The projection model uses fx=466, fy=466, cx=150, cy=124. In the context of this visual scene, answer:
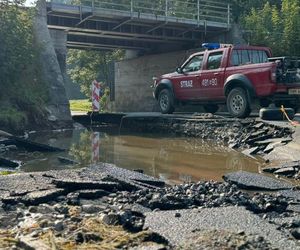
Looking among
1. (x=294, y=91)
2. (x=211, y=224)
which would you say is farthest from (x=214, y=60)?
(x=211, y=224)

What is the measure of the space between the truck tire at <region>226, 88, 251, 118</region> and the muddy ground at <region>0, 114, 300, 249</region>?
5.91 meters

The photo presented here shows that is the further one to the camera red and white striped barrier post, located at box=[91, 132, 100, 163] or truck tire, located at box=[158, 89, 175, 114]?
A: truck tire, located at box=[158, 89, 175, 114]

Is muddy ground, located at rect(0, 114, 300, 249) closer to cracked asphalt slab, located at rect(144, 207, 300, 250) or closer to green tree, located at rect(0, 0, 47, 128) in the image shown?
cracked asphalt slab, located at rect(144, 207, 300, 250)

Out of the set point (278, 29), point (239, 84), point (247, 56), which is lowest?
point (239, 84)

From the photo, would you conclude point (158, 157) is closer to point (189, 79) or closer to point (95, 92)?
point (189, 79)

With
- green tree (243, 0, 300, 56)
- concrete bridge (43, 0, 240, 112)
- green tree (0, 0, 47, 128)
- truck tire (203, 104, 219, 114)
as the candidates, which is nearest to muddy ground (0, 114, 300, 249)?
truck tire (203, 104, 219, 114)

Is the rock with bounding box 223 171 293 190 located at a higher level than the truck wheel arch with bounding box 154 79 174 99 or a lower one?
lower

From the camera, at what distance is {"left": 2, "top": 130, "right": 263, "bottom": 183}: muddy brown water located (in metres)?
7.40

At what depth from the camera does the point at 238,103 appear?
511 inches

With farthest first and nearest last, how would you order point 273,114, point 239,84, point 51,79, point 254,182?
point 51,79, point 239,84, point 273,114, point 254,182

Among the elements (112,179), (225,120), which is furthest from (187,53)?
(112,179)

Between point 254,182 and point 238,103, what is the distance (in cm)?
730

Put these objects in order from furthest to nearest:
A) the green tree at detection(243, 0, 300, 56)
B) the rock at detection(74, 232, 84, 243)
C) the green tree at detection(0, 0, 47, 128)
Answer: the green tree at detection(243, 0, 300, 56)
the green tree at detection(0, 0, 47, 128)
the rock at detection(74, 232, 84, 243)

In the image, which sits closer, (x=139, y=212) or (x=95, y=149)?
(x=139, y=212)
